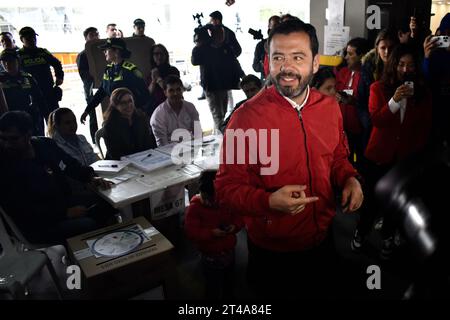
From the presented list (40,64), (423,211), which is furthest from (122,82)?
(423,211)

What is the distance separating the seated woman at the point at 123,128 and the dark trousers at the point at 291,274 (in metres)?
1.90

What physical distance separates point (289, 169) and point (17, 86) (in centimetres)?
360

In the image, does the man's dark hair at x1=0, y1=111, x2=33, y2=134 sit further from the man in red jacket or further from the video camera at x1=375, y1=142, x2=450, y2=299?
the video camera at x1=375, y1=142, x2=450, y2=299

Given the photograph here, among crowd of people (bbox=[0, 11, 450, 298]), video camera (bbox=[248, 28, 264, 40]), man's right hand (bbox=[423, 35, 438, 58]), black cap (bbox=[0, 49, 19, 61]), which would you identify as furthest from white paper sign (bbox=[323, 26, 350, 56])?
black cap (bbox=[0, 49, 19, 61])

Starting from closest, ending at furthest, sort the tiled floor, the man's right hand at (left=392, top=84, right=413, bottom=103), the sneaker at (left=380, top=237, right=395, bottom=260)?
1. the tiled floor
2. the man's right hand at (left=392, top=84, right=413, bottom=103)
3. the sneaker at (left=380, top=237, right=395, bottom=260)

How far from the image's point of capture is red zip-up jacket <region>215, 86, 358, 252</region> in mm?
1228

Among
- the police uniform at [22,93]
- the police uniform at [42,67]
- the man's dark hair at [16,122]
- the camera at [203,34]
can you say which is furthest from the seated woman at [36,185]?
the camera at [203,34]

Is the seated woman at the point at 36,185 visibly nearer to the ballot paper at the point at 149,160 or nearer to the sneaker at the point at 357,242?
the ballot paper at the point at 149,160

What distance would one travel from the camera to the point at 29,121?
7.54ft

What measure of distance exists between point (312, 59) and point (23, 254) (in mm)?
1809

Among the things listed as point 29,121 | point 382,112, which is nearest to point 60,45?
point 29,121

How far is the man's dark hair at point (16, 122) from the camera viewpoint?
7.20 ft

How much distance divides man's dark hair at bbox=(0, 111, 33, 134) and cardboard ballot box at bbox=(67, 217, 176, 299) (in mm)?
758

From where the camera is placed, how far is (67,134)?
285 centimetres
